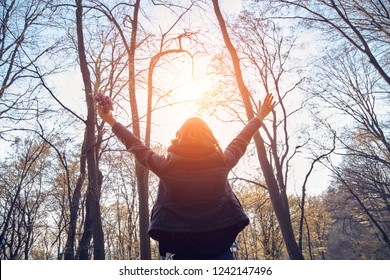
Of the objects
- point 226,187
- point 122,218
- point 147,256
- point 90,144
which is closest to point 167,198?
point 226,187

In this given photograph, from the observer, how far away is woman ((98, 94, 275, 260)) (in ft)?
5.30

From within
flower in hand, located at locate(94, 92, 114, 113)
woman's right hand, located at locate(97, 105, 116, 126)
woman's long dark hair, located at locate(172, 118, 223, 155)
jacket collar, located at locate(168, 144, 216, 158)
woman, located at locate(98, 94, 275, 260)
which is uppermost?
flower in hand, located at locate(94, 92, 114, 113)

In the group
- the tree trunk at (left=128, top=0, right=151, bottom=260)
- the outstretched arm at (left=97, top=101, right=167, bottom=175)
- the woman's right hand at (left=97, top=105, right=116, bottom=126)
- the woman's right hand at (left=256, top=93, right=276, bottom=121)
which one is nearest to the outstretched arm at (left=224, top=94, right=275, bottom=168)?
the woman's right hand at (left=256, top=93, right=276, bottom=121)

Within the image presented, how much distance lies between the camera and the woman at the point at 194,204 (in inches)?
63.6

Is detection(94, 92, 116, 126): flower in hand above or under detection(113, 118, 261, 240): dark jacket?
above

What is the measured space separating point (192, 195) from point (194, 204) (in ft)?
0.22

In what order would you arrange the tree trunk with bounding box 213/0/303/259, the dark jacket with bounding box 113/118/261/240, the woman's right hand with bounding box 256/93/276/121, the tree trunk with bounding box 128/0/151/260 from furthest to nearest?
the tree trunk with bounding box 213/0/303/259 → the tree trunk with bounding box 128/0/151/260 → the woman's right hand with bounding box 256/93/276/121 → the dark jacket with bounding box 113/118/261/240

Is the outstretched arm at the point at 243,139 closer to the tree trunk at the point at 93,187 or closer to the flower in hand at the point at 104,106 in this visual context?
the flower in hand at the point at 104,106

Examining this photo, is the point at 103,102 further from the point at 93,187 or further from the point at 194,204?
the point at 93,187

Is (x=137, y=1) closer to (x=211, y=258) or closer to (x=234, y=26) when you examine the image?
(x=234, y=26)

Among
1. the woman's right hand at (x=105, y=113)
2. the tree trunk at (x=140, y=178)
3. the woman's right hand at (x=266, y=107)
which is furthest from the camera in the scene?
the tree trunk at (x=140, y=178)

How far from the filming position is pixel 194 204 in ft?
5.43

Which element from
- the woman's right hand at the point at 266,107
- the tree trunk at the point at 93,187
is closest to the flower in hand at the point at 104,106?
the woman's right hand at the point at 266,107

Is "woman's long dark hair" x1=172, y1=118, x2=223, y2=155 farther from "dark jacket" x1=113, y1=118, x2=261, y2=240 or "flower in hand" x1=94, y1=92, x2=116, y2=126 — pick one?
"flower in hand" x1=94, y1=92, x2=116, y2=126
